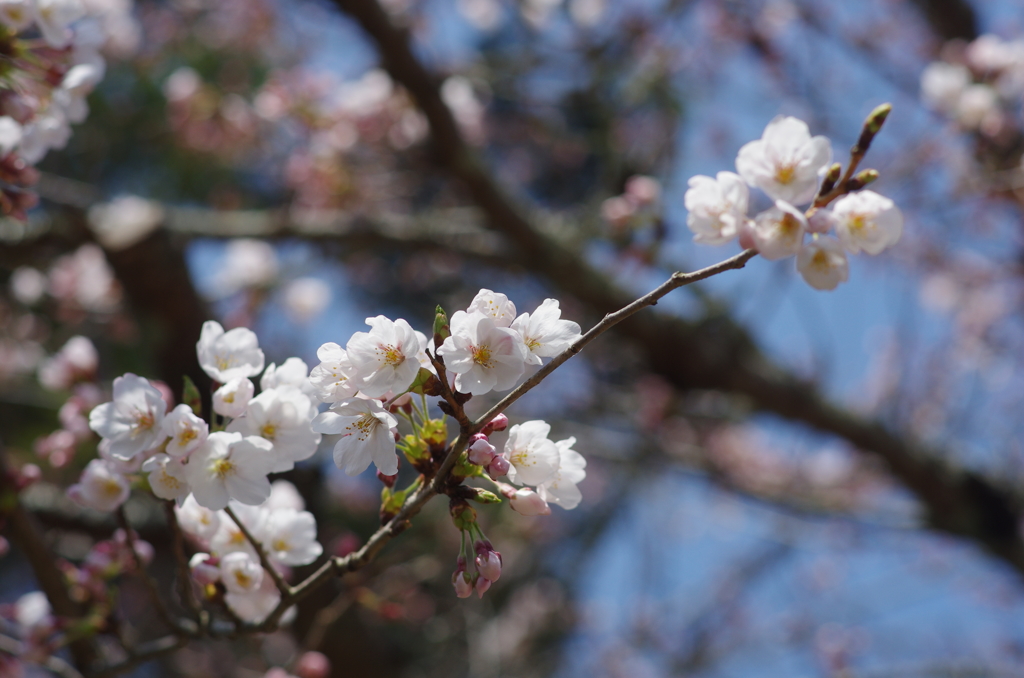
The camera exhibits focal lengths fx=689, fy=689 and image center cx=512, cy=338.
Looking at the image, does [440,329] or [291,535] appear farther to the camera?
[291,535]

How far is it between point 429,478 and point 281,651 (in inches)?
175

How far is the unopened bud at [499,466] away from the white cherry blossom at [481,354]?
85mm

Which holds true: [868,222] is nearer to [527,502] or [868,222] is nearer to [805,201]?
[805,201]

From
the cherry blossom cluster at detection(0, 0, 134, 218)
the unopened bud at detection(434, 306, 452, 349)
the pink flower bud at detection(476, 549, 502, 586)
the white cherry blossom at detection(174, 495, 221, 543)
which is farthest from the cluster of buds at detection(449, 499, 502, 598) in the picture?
the cherry blossom cluster at detection(0, 0, 134, 218)

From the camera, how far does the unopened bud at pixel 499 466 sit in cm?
83

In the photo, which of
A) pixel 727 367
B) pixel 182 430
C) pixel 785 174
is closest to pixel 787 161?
pixel 785 174

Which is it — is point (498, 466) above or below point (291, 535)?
above

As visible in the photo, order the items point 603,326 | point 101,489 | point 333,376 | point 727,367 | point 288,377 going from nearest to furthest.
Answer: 1. point 603,326
2. point 333,376
3. point 288,377
4. point 101,489
5. point 727,367

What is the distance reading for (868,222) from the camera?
3.11 ft

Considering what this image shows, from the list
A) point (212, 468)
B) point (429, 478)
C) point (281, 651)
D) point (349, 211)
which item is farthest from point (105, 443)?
point (281, 651)

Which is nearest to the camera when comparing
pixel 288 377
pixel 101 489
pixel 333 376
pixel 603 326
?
pixel 603 326

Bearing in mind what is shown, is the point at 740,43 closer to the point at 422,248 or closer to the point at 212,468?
the point at 422,248

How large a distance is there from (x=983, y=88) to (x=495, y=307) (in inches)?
112

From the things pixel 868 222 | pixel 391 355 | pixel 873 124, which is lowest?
pixel 391 355
